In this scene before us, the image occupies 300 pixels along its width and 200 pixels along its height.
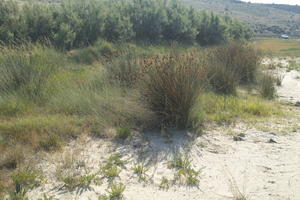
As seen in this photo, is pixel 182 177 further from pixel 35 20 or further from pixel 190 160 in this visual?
pixel 35 20

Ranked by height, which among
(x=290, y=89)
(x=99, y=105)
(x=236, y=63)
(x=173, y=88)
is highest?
(x=173, y=88)

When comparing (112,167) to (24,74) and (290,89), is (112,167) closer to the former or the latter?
(24,74)

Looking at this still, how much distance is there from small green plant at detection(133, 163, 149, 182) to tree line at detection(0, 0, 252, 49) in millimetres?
8079

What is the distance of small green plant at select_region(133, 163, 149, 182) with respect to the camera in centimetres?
270

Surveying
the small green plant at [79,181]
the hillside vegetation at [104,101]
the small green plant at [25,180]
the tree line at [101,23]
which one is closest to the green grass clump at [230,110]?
the hillside vegetation at [104,101]

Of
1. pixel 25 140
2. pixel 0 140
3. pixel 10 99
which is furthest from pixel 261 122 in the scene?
pixel 10 99

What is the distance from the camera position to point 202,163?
306cm

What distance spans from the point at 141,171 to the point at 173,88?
1408mm

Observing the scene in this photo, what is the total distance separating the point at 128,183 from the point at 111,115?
1448mm

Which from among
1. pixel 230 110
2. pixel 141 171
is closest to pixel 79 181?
pixel 141 171

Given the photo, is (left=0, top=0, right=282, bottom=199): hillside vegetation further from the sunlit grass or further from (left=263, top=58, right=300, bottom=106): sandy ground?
the sunlit grass

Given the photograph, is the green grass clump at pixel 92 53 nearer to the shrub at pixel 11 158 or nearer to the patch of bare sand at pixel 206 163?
the patch of bare sand at pixel 206 163

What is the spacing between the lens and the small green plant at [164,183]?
2586 millimetres

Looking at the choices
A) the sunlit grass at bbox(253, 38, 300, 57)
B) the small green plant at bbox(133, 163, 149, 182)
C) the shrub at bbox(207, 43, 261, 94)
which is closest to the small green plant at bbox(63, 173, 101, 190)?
the small green plant at bbox(133, 163, 149, 182)
